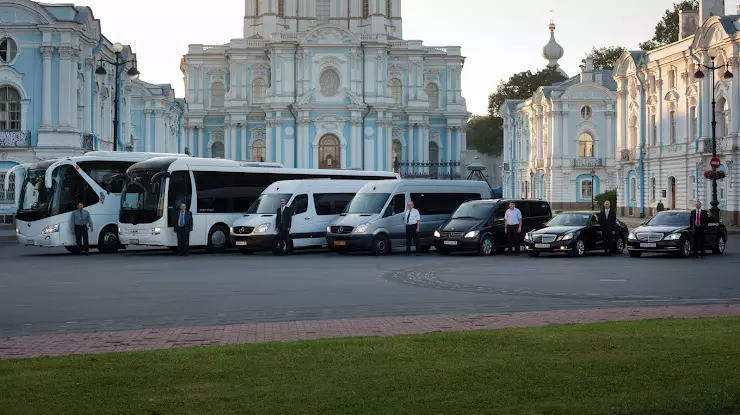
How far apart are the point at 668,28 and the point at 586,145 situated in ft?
50.6

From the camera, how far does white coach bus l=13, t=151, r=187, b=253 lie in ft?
113

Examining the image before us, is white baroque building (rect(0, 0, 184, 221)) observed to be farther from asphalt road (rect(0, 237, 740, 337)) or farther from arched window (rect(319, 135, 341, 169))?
arched window (rect(319, 135, 341, 169))

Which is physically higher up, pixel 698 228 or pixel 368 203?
pixel 368 203

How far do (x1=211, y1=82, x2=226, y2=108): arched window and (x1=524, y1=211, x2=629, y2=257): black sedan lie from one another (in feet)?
234

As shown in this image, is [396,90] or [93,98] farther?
[396,90]

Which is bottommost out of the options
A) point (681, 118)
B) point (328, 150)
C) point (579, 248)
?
point (579, 248)

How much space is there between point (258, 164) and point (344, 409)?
31322mm

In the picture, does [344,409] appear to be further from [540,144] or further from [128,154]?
[540,144]

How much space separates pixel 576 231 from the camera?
31.2 metres

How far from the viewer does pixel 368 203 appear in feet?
112


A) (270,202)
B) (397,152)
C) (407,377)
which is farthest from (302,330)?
(397,152)

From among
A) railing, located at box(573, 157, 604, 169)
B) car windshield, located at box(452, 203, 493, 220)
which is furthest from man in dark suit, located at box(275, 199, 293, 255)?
railing, located at box(573, 157, 604, 169)

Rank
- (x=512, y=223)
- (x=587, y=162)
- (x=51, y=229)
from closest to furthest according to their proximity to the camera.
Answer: (x=512, y=223) → (x=51, y=229) → (x=587, y=162)

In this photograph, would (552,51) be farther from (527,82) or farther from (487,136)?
(487,136)
